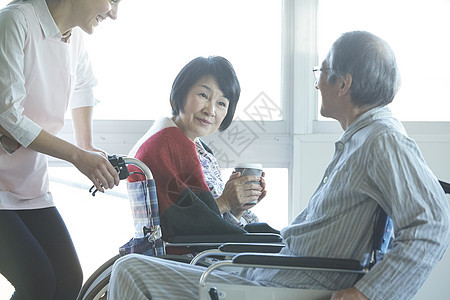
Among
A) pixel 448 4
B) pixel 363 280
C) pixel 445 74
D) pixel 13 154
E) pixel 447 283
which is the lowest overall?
pixel 447 283

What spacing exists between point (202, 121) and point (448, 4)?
4.49 ft

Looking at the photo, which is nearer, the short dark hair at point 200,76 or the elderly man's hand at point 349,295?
the elderly man's hand at point 349,295

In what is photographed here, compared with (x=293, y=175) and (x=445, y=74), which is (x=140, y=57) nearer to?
(x=293, y=175)

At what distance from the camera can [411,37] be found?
2529 millimetres

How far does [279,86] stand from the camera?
8.61ft

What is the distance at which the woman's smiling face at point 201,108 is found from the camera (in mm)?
1974

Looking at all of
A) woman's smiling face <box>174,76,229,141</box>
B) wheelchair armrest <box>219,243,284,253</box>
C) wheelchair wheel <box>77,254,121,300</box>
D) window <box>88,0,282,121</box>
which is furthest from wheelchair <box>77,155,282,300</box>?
window <box>88,0,282,121</box>

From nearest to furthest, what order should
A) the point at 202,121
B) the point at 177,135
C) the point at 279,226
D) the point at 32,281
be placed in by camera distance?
the point at 32,281 < the point at 177,135 < the point at 202,121 < the point at 279,226

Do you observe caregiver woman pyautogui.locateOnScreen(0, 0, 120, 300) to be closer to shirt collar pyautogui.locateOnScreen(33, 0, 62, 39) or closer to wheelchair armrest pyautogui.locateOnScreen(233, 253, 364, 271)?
shirt collar pyautogui.locateOnScreen(33, 0, 62, 39)

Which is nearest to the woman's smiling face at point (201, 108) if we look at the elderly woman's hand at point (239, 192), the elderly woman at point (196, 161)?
the elderly woman at point (196, 161)

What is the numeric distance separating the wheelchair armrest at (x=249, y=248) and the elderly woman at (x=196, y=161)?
0.16m

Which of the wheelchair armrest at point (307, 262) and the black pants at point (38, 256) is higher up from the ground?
the wheelchair armrest at point (307, 262)

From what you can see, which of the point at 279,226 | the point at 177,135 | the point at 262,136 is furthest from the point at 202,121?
the point at 279,226

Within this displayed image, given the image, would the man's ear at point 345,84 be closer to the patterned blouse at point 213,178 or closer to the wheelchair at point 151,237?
the wheelchair at point 151,237
